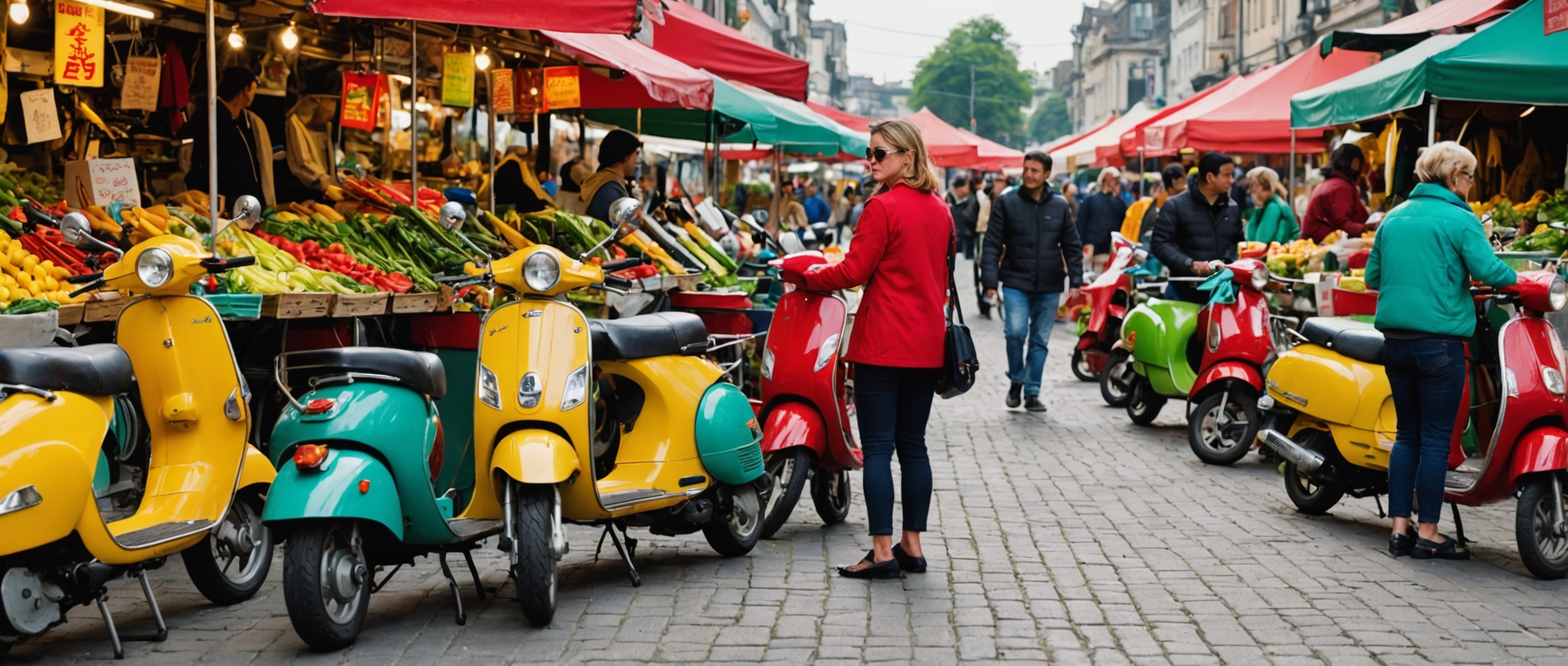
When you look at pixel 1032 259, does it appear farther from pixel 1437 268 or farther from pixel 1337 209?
pixel 1437 268

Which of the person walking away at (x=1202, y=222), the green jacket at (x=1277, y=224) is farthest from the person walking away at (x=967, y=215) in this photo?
the person walking away at (x=1202, y=222)

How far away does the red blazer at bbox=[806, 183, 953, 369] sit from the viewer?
21.2 ft

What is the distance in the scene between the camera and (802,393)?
757cm

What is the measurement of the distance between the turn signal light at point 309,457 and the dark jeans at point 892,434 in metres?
2.25

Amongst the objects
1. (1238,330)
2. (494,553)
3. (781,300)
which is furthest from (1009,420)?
(494,553)

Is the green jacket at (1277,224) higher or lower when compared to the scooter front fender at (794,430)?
higher

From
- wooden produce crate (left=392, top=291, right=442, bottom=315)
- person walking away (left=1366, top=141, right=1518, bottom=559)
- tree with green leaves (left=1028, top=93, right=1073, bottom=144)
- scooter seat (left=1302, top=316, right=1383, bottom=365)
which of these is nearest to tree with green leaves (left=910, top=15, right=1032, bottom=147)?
tree with green leaves (left=1028, top=93, right=1073, bottom=144)

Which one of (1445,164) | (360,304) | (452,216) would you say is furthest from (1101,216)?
(452,216)

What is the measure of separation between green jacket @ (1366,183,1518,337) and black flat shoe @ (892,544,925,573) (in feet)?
7.77

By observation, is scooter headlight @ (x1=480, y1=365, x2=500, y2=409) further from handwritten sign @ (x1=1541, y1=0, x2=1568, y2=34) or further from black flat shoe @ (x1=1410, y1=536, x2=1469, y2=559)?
handwritten sign @ (x1=1541, y1=0, x2=1568, y2=34)

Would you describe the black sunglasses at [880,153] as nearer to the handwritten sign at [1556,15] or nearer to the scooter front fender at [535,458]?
the scooter front fender at [535,458]

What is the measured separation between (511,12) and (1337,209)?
812cm

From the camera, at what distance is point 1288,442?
827 cm

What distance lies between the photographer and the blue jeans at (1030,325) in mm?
13055
